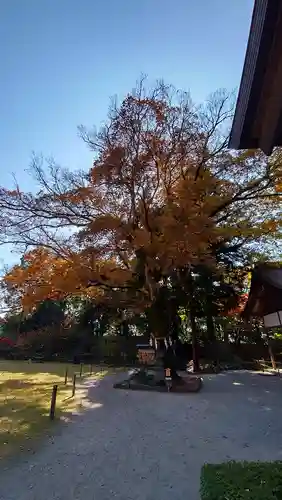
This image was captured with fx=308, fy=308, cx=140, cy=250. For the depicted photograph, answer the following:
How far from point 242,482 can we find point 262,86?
9.06ft

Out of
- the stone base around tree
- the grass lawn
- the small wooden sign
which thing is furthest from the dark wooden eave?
the small wooden sign

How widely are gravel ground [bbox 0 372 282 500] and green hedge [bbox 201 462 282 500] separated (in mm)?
1480

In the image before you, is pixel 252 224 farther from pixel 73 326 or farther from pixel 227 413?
pixel 73 326

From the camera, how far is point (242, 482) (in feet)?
6.41

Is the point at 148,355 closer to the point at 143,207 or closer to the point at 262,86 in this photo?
the point at 143,207

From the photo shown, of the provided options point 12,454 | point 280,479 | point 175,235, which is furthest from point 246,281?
point 280,479

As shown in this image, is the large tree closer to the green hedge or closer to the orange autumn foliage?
the orange autumn foliage

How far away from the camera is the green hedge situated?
5.93 feet

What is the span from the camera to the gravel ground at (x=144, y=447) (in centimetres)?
347

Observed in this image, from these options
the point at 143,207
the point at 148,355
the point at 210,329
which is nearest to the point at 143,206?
the point at 143,207

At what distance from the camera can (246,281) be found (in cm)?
1808

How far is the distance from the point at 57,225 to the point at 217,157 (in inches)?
274

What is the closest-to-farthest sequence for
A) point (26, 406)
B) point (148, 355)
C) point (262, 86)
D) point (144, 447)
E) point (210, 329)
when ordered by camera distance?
1. point (262, 86)
2. point (144, 447)
3. point (26, 406)
4. point (148, 355)
5. point (210, 329)

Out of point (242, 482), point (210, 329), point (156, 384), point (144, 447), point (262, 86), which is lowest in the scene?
point (144, 447)
